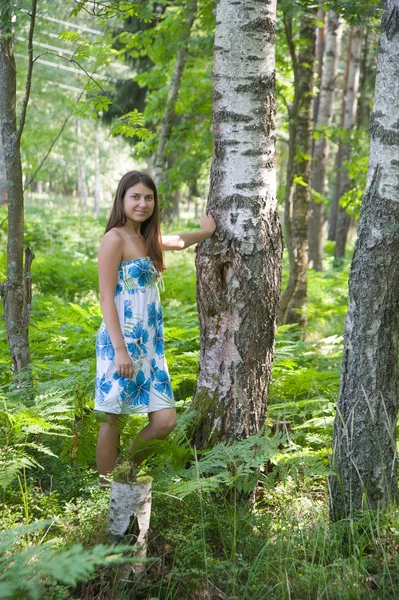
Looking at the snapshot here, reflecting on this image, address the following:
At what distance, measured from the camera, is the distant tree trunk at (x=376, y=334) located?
117 inches

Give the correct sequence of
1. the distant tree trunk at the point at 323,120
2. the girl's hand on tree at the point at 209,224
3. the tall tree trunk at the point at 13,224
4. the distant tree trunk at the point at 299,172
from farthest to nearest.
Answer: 1. the distant tree trunk at the point at 323,120
2. the distant tree trunk at the point at 299,172
3. the tall tree trunk at the point at 13,224
4. the girl's hand on tree at the point at 209,224

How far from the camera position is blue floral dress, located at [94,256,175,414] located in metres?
3.47

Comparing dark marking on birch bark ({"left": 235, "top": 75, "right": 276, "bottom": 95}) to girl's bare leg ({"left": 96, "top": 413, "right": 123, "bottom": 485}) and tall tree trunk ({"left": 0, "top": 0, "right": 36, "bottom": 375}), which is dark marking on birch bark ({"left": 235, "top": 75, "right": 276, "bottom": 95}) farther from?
girl's bare leg ({"left": 96, "top": 413, "right": 123, "bottom": 485})

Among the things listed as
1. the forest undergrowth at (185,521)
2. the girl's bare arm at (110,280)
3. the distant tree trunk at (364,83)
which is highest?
the distant tree trunk at (364,83)

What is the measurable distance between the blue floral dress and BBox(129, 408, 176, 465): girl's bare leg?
48mm

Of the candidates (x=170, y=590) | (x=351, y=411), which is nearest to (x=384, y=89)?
(x=351, y=411)

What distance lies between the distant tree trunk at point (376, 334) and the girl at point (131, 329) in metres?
1.01

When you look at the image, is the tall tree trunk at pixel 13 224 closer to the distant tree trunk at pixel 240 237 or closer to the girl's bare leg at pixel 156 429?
the girl's bare leg at pixel 156 429

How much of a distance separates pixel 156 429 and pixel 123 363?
472 mm

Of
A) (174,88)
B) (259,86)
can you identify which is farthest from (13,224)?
(174,88)

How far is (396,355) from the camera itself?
3.14 meters

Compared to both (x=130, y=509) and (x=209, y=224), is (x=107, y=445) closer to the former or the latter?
(x=130, y=509)

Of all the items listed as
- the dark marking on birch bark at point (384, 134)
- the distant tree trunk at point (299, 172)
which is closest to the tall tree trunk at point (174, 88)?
the distant tree trunk at point (299, 172)

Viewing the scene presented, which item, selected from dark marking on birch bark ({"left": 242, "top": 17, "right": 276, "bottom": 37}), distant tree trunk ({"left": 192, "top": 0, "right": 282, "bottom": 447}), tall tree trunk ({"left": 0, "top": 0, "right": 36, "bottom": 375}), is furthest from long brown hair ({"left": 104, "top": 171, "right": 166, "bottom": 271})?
dark marking on birch bark ({"left": 242, "top": 17, "right": 276, "bottom": 37})
